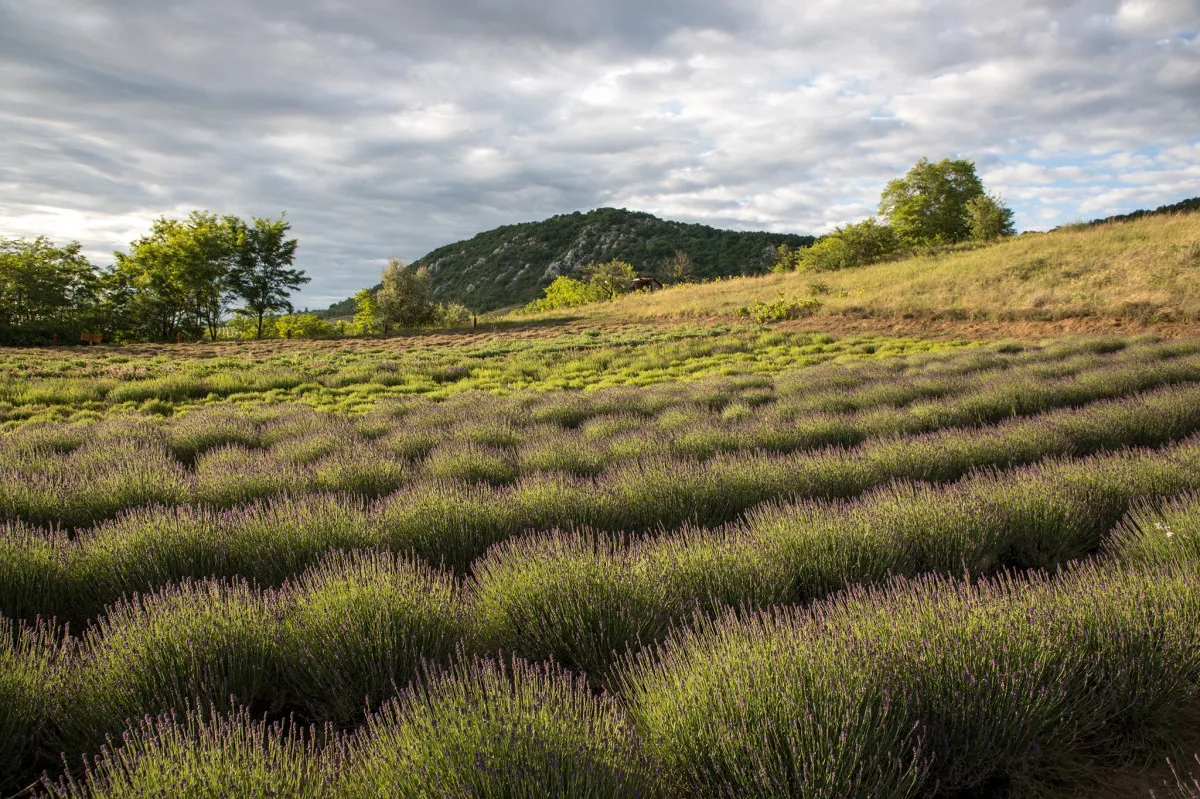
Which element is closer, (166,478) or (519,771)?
(519,771)

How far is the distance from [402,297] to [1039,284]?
109ft

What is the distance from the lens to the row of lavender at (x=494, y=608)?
2.47m

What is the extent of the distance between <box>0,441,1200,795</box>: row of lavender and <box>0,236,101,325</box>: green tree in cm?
4107

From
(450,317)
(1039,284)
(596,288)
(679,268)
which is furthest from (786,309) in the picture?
(679,268)

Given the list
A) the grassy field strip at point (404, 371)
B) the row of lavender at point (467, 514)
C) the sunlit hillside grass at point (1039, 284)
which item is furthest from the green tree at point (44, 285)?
the row of lavender at point (467, 514)

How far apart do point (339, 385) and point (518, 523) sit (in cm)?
1284

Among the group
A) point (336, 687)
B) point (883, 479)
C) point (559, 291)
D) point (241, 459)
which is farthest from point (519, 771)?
point (559, 291)

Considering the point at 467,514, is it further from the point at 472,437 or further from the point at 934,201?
the point at 934,201

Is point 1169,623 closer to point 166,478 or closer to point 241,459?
point 166,478

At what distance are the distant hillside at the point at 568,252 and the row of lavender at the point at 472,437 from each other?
7576 centimetres

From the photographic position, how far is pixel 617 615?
302 cm

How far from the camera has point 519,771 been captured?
5.67 feet

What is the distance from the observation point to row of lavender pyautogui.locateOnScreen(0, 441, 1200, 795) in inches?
97.4

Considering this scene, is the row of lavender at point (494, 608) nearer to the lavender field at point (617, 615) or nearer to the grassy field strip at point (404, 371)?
the lavender field at point (617, 615)
